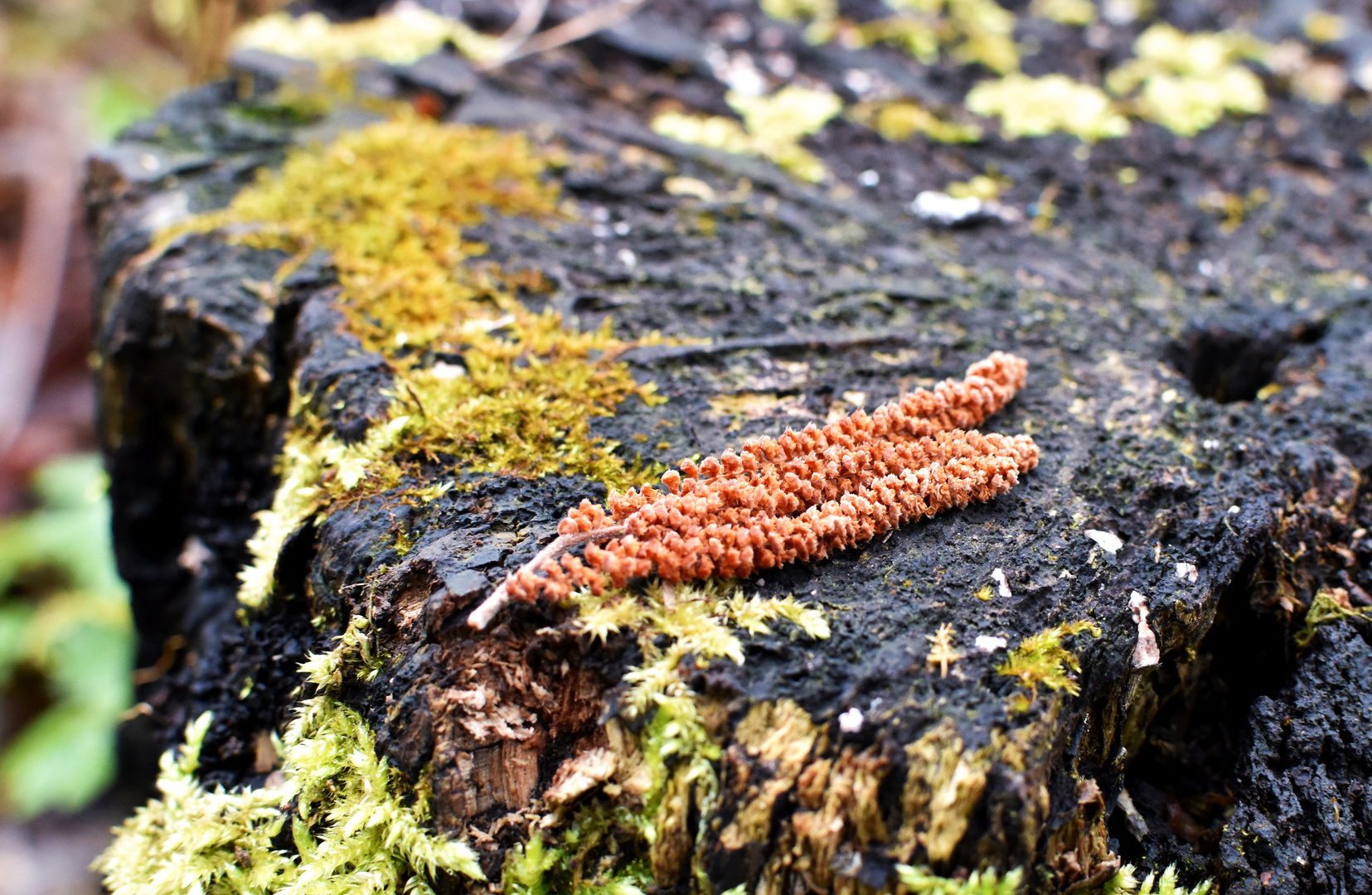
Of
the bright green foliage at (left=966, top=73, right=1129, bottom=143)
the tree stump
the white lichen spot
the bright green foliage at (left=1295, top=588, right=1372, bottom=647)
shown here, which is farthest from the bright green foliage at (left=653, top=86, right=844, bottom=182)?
the bright green foliage at (left=1295, top=588, right=1372, bottom=647)

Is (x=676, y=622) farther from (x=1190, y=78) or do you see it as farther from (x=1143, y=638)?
(x=1190, y=78)

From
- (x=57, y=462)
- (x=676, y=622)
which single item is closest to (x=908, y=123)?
(x=676, y=622)

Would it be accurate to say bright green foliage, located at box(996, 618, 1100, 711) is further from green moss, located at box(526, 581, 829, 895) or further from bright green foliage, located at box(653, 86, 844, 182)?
bright green foliage, located at box(653, 86, 844, 182)

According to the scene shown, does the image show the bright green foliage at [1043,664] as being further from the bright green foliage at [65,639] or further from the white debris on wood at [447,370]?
the bright green foliage at [65,639]

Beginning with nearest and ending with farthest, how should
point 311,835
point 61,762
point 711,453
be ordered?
point 311,835 < point 711,453 < point 61,762

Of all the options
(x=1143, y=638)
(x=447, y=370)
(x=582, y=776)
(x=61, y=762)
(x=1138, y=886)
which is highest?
(x=447, y=370)

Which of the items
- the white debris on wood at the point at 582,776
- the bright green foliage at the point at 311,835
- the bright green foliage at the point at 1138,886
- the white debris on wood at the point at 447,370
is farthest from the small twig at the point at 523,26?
the bright green foliage at the point at 1138,886

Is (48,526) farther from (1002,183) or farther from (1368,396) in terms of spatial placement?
(1368,396)
